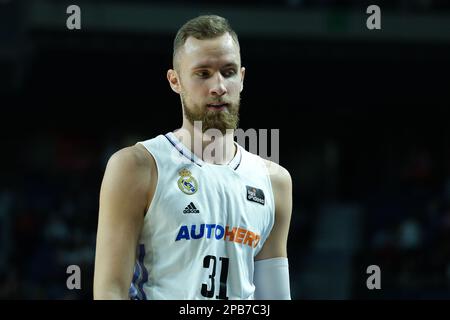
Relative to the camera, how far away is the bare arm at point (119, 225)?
329cm

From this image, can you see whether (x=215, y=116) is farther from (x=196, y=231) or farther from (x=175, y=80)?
(x=196, y=231)

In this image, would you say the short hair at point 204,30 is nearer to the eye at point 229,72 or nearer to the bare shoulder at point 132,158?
the eye at point 229,72

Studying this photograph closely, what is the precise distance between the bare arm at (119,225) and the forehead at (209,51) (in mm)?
526

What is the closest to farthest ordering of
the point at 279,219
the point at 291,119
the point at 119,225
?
the point at 119,225 < the point at 279,219 < the point at 291,119

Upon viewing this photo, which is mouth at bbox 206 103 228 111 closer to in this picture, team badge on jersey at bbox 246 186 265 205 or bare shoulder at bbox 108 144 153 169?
bare shoulder at bbox 108 144 153 169

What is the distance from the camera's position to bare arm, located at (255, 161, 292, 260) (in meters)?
3.83

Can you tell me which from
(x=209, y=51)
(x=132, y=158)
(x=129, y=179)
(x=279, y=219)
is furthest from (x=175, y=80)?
(x=279, y=219)

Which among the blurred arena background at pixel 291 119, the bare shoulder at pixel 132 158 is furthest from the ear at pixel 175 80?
the blurred arena background at pixel 291 119

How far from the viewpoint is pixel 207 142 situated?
3.73 metres

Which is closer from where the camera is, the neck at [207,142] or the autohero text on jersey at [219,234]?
the autohero text on jersey at [219,234]

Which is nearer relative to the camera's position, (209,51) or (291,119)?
(209,51)

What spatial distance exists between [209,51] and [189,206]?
2.26ft
